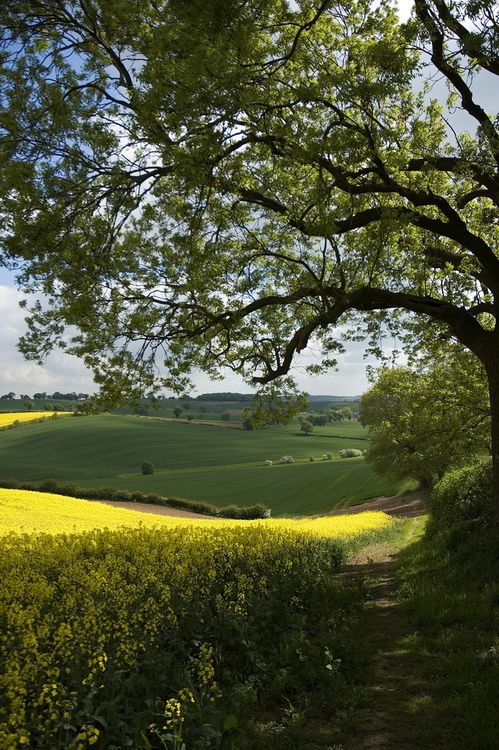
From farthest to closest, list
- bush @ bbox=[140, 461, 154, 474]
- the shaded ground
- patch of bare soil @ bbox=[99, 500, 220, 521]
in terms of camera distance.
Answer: bush @ bbox=[140, 461, 154, 474] → the shaded ground → patch of bare soil @ bbox=[99, 500, 220, 521]

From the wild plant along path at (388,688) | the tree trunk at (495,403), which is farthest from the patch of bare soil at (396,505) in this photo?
the wild plant along path at (388,688)

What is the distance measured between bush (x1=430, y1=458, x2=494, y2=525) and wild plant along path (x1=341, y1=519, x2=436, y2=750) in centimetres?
416

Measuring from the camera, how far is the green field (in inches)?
2172

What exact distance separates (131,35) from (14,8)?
72.3 inches

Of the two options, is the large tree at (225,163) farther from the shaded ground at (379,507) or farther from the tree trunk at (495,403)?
the shaded ground at (379,507)

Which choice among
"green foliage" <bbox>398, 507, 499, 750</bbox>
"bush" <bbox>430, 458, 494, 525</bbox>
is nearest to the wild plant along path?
"green foliage" <bbox>398, 507, 499, 750</bbox>

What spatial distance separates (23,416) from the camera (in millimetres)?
107062

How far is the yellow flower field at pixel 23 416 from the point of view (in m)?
102

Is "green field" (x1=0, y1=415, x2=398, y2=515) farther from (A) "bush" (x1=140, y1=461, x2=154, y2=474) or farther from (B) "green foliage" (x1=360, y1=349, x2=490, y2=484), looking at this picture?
(B) "green foliage" (x1=360, y1=349, x2=490, y2=484)

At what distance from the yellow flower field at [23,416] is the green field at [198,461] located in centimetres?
651

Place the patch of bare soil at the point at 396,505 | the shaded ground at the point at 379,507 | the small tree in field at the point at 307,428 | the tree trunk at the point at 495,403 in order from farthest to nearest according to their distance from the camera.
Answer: the small tree in field at the point at 307,428 → the patch of bare soil at the point at 396,505 → the shaded ground at the point at 379,507 → the tree trunk at the point at 495,403

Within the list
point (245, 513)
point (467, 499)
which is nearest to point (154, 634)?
point (467, 499)

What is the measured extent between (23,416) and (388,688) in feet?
367

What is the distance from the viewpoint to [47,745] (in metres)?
3.76
